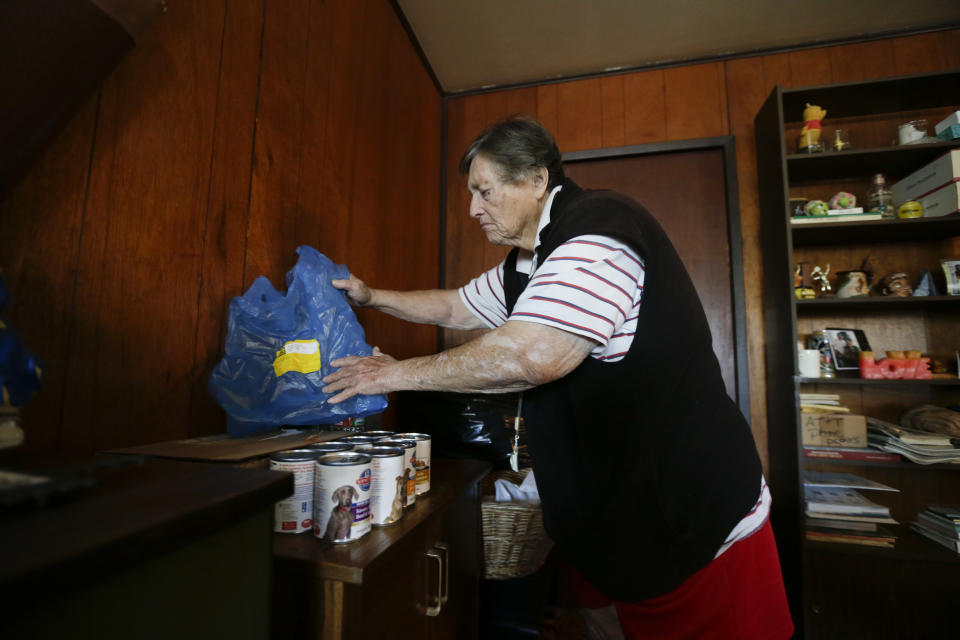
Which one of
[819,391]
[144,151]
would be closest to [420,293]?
[144,151]

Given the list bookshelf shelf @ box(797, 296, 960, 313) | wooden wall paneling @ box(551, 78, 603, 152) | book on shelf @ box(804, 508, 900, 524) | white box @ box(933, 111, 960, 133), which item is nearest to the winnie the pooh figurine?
white box @ box(933, 111, 960, 133)

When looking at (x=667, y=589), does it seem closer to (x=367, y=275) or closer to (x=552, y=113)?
(x=367, y=275)

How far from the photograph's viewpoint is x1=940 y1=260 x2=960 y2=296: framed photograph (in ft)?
6.37

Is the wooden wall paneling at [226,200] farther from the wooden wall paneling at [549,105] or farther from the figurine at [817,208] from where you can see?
the figurine at [817,208]

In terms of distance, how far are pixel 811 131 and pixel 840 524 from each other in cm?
169

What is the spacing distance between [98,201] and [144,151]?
0.14 meters

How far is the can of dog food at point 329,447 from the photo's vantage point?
2.55 feet

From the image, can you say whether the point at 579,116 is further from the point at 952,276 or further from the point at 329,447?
the point at 329,447

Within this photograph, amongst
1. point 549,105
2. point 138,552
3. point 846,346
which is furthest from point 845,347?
point 138,552

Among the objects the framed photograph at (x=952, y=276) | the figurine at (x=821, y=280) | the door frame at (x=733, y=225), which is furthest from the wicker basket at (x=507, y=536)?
the framed photograph at (x=952, y=276)

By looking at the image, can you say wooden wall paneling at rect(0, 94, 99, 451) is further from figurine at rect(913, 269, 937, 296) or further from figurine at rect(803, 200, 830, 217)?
figurine at rect(913, 269, 937, 296)

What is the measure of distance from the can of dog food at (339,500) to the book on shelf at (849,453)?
200 cm

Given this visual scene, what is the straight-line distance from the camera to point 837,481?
2.02 meters

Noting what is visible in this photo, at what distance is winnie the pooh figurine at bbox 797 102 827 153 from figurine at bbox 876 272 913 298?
0.65 m
